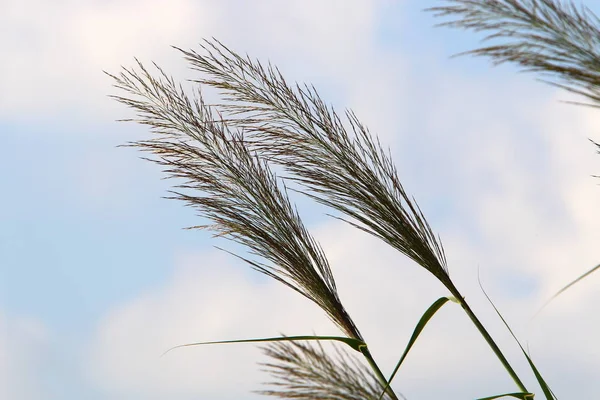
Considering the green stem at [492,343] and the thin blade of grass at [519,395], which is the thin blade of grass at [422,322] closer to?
the green stem at [492,343]

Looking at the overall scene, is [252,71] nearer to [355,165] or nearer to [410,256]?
[355,165]

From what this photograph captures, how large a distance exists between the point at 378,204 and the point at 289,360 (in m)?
0.76

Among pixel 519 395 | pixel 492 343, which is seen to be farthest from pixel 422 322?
pixel 519 395

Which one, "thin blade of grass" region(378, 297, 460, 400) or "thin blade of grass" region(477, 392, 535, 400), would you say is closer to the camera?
"thin blade of grass" region(477, 392, 535, 400)

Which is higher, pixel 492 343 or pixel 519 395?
pixel 492 343

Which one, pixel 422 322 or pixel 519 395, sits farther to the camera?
pixel 422 322

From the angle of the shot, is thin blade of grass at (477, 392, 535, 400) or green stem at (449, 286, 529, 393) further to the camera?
green stem at (449, 286, 529, 393)

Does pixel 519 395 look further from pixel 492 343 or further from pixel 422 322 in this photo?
pixel 422 322

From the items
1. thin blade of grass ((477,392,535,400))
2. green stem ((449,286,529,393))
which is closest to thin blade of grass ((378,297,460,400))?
green stem ((449,286,529,393))

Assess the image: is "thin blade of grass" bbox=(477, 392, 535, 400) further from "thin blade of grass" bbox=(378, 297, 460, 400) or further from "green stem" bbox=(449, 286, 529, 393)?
"thin blade of grass" bbox=(378, 297, 460, 400)

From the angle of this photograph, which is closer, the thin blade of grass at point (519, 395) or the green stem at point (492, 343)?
the thin blade of grass at point (519, 395)

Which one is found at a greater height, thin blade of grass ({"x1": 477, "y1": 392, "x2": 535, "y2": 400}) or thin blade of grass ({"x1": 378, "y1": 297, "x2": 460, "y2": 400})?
thin blade of grass ({"x1": 378, "y1": 297, "x2": 460, "y2": 400})

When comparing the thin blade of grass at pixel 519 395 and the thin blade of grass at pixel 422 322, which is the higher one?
the thin blade of grass at pixel 422 322

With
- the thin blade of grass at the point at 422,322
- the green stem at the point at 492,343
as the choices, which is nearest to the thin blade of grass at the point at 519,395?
the green stem at the point at 492,343
